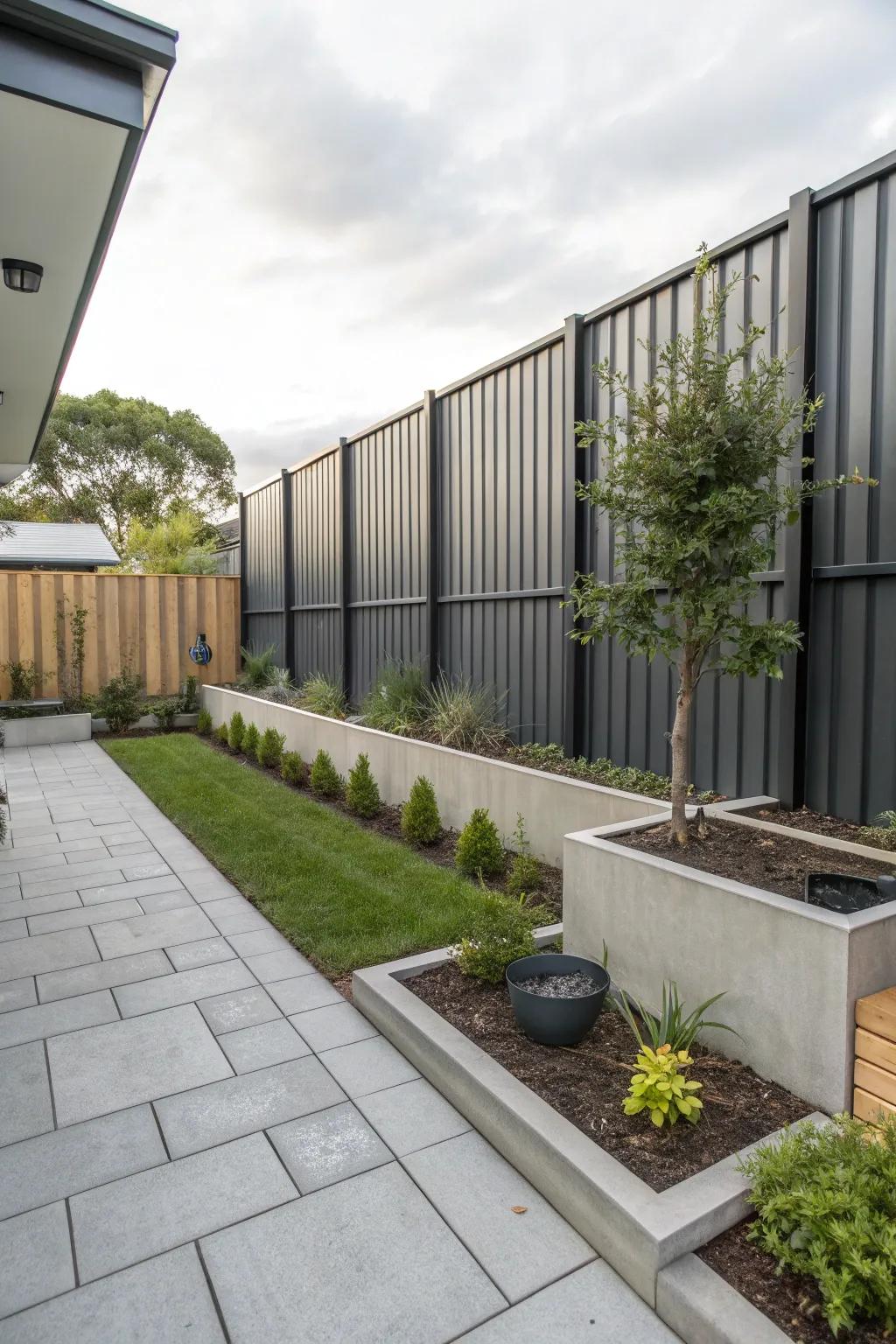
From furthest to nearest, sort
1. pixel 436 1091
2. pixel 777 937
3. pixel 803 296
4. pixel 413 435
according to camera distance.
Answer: pixel 413 435
pixel 803 296
pixel 436 1091
pixel 777 937

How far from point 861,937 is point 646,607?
1.33 metres

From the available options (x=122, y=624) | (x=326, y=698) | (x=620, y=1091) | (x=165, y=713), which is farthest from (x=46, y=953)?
(x=122, y=624)

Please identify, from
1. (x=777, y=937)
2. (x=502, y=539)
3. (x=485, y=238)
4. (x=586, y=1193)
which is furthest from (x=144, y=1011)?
(x=485, y=238)

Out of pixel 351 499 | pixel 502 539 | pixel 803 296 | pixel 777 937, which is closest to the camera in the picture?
pixel 777 937

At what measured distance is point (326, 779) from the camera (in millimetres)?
5875

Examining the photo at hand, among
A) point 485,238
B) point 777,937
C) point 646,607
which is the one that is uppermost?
point 485,238

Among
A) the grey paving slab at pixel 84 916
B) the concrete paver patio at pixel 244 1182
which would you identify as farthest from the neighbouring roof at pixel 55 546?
the concrete paver patio at pixel 244 1182

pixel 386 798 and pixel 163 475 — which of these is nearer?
pixel 386 798

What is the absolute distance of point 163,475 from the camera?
79.3 feet

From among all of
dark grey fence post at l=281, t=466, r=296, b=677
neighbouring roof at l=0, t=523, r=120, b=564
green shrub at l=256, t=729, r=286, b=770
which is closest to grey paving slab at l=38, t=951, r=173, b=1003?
green shrub at l=256, t=729, r=286, b=770

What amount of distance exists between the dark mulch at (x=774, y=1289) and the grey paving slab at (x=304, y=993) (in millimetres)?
1574

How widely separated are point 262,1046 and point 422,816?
2.20 m

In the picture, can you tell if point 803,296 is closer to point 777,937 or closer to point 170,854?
point 777,937

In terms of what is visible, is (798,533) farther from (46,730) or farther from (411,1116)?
(46,730)
